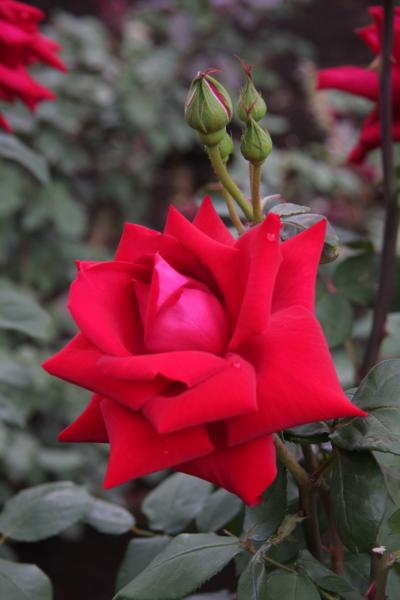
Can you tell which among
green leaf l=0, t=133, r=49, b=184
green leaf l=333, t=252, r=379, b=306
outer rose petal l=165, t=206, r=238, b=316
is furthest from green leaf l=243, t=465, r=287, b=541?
green leaf l=0, t=133, r=49, b=184

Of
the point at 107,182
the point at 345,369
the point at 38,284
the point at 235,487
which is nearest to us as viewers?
the point at 235,487

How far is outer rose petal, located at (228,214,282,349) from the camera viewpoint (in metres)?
0.40

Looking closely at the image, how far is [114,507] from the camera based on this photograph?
0.73 m

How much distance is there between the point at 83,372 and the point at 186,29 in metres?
2.15

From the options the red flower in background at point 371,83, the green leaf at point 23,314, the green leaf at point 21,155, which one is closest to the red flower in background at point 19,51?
the green leaf at point 21,155

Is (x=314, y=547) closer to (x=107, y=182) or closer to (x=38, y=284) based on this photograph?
(x=38, y=284)

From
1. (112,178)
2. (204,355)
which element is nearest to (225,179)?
(204,355)

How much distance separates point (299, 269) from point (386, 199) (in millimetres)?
298

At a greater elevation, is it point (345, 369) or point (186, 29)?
point (186, 29)

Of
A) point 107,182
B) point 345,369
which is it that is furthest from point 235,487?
point 107,182

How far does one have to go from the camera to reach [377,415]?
1.48 feet

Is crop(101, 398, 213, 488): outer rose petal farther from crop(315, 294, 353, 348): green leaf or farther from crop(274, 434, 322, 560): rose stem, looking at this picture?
crop(315, 294, 353, 348): green leaf

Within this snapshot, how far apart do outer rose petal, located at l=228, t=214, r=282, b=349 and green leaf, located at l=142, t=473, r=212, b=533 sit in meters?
0.32

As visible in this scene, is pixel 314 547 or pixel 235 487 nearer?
pixel 235 487
